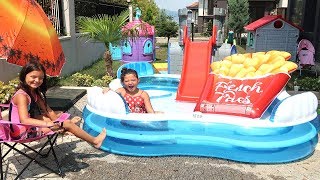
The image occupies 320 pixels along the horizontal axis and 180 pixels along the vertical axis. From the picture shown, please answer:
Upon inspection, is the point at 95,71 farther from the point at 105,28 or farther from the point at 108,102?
the point at 108,102

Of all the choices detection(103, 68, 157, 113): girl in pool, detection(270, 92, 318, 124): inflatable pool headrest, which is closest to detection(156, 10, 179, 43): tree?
detection(103, 68, 157, 113): girl in pool

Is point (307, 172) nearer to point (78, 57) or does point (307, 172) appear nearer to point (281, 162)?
point (281, 162)

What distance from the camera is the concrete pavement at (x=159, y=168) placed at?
4.08m

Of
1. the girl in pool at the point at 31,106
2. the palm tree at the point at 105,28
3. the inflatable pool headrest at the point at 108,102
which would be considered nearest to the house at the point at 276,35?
the palm tree at the point at 105,28

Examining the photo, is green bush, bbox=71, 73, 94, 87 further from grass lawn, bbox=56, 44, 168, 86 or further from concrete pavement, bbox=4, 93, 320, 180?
concrete pavement, bbox=4, 93, 320, 180

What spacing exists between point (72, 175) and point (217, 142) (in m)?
1.93

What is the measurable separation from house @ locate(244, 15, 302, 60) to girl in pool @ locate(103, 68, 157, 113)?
939 cm

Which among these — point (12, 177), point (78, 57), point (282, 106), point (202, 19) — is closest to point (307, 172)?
point (282, 106)

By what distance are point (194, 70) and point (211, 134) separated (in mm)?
2957

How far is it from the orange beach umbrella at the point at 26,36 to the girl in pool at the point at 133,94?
1020 mm

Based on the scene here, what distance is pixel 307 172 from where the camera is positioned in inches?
167

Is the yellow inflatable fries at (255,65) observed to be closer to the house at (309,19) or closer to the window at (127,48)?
the window at (127,48)

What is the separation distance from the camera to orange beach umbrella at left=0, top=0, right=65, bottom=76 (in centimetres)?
406

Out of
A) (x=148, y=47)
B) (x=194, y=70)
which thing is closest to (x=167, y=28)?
(x=148, y=47)
